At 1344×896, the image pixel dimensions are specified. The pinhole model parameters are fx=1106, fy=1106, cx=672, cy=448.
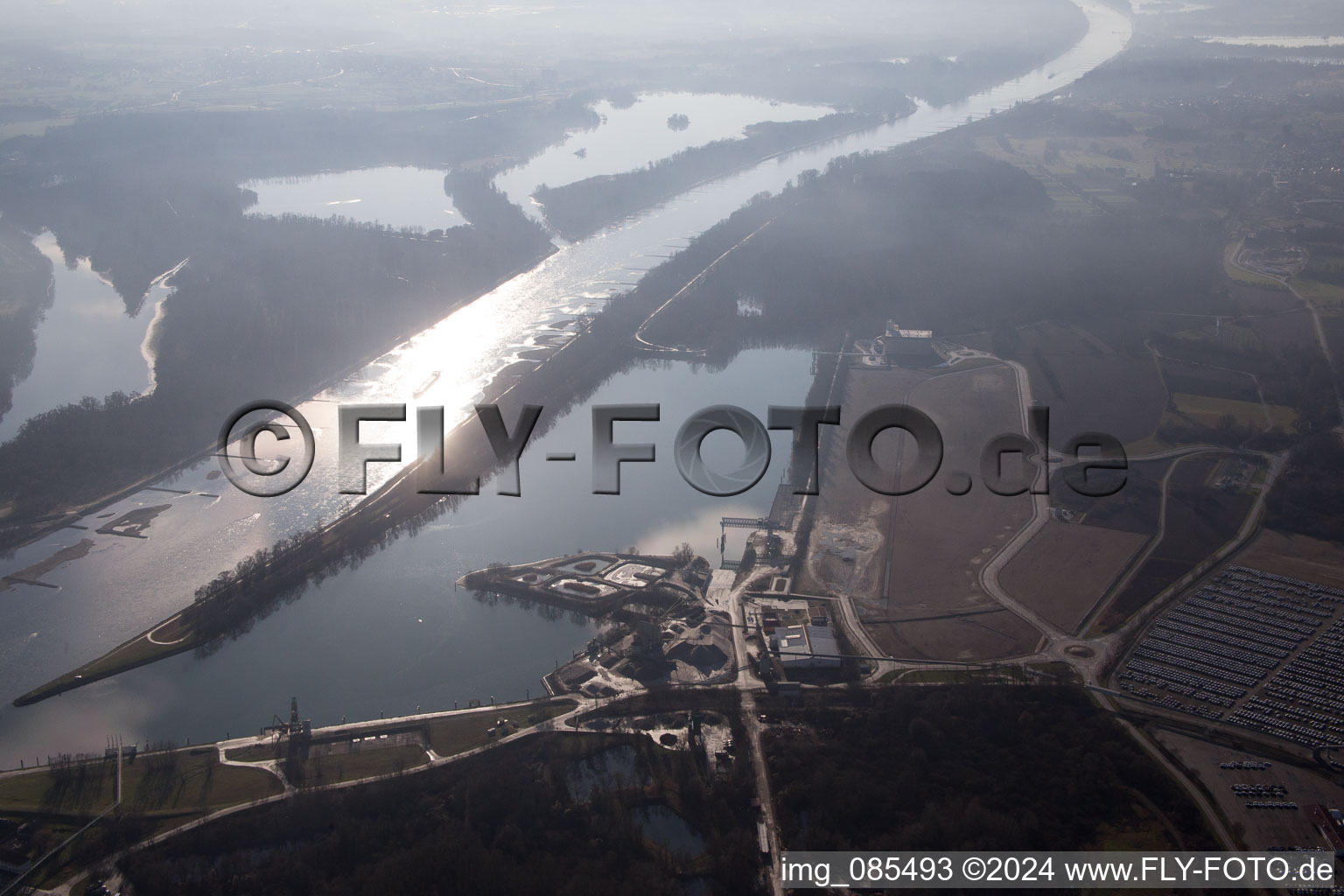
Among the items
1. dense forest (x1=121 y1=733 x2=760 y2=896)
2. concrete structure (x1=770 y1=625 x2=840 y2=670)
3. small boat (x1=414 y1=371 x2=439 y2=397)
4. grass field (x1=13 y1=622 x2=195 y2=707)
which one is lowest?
dense forest (x1=121 y1=733 x2=760 y2=896)

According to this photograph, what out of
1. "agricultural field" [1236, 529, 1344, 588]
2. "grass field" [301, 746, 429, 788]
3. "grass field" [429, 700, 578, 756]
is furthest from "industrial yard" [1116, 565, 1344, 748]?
"grass field" [301, 746, 429, 788]

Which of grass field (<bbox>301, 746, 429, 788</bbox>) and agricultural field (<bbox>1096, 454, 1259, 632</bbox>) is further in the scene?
agricultural field (<bbox>1096, 454, 1259, 632</bbox>)

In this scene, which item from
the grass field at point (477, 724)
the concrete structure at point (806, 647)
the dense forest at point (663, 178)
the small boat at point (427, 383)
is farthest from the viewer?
the dense forest at point (663, 178)

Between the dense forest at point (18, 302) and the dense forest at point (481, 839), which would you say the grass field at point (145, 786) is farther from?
the dense forest at point (18, 302)

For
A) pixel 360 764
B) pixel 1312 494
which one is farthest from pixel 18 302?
pixel 1312 494

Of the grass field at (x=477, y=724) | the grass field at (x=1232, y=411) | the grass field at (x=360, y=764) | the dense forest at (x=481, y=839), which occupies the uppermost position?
the grass field at (x=1232, y=411)

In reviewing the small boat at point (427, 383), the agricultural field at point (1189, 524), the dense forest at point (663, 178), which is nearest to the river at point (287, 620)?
the small boat at point (427, 383)

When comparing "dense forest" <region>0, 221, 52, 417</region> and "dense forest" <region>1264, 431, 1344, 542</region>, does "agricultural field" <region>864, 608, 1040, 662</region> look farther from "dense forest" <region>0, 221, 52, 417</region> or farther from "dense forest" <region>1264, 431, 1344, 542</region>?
"dense forest" <region>0, 221, 52, 417</region>
